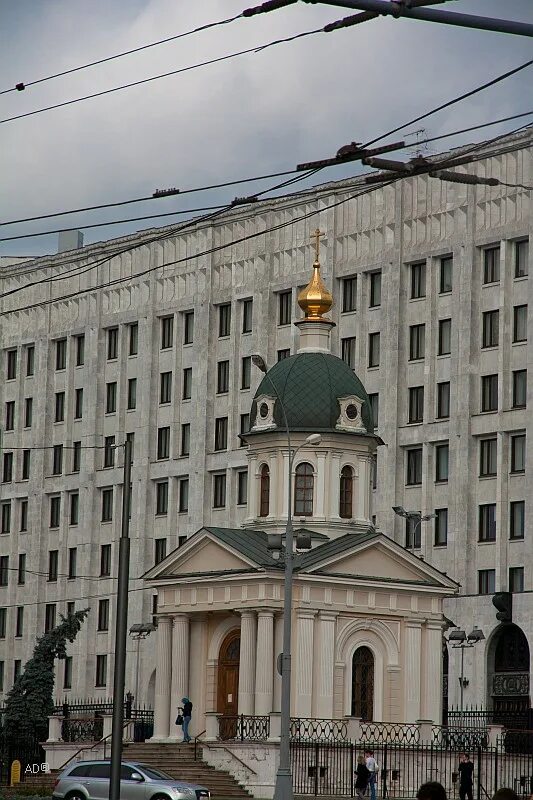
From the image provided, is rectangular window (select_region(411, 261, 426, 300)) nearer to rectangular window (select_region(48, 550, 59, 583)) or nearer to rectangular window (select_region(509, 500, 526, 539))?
rectangular window (select_region(509, 500, 526, 539))

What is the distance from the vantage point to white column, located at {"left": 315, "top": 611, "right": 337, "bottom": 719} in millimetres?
55812

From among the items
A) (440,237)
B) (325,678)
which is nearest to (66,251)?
(440,237)

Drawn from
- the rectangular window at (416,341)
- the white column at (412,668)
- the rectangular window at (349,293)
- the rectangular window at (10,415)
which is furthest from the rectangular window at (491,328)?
the rectangular window at (10,415)

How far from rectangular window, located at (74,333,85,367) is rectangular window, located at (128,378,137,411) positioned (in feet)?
14.0

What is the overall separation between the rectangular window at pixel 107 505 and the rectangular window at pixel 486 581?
24134mm

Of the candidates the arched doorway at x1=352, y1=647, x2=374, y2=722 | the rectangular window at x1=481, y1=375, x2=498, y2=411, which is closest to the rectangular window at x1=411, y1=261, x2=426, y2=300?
the rectangular window at x1=481, y1=375, x2=498, y2=411

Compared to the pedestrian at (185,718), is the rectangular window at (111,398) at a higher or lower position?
higher

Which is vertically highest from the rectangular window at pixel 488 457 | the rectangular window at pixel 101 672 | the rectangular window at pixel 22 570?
the rectangular window at pixel 488 457

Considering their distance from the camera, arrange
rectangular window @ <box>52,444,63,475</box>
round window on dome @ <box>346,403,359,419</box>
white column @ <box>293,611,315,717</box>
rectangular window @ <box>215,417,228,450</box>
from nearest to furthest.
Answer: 1. white column @ <box>293,611,315,717</box>
2. round window on dome @ <box>346,403,359,419</box>
3. rectangular window @ <box>215,417,228,450</box>
4. rectangular window @ <box>52,444,63,475</box>

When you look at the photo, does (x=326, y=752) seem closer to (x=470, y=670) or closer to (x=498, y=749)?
(x=498, y=749)

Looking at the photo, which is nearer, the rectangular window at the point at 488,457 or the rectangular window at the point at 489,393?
the rectangular window at the point at 488,457

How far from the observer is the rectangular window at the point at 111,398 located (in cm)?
9731

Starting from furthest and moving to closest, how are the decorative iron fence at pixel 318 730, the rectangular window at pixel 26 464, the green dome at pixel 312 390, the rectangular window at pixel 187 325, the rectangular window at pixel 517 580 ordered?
the rectangular window at pixel 26 464, the rectangular window at pixel 187 325, the rectangular window at pixel 517 580, the green dome at pixel 312 390, the decorative iron fence at pixel 318 730

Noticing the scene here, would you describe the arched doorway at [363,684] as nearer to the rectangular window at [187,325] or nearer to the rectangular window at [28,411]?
the rectangular window at [187,325]
